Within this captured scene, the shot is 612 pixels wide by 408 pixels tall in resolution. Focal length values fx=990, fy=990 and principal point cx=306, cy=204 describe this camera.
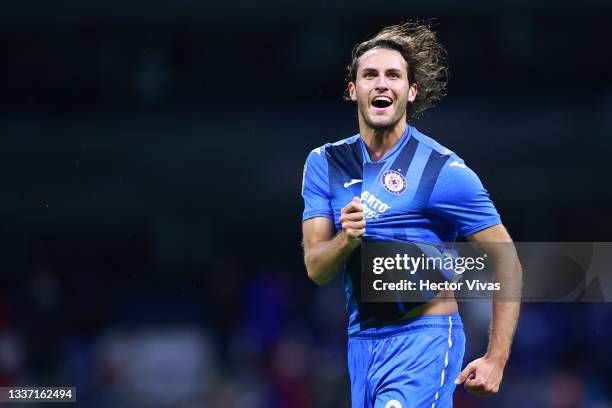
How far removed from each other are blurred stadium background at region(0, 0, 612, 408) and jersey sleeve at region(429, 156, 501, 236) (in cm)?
497

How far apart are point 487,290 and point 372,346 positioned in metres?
0.66

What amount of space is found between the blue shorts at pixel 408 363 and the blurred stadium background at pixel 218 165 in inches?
190

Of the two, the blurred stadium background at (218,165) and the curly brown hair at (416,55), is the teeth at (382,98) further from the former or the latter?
the blurred stadium background at (218,165)

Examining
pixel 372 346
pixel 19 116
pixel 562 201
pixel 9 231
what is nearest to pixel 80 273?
pixel 9 231

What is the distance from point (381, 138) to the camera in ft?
15.3

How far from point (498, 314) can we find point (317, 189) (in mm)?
1001

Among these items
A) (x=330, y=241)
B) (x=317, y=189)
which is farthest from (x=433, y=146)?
(x=330, y=241)

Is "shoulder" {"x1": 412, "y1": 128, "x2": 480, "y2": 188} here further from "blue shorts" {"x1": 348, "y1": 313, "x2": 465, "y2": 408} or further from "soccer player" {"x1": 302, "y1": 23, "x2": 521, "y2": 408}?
Result: "blue shorts" {"x1": 348, "y1": 313, "x2": 465, "y2": 408}

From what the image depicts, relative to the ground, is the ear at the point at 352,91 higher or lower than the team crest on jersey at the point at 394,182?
higher

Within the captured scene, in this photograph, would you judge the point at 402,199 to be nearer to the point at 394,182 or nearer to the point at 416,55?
the point at 394,182

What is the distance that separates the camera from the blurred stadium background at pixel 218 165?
9453 mm

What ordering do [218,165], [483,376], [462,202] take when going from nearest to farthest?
[483,376], [462,202], [218,165]

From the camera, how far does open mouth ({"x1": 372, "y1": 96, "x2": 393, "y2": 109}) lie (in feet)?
15.1

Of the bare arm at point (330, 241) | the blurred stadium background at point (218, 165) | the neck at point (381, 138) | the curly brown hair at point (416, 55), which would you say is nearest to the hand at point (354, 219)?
the bare arm at point (330, 241)
